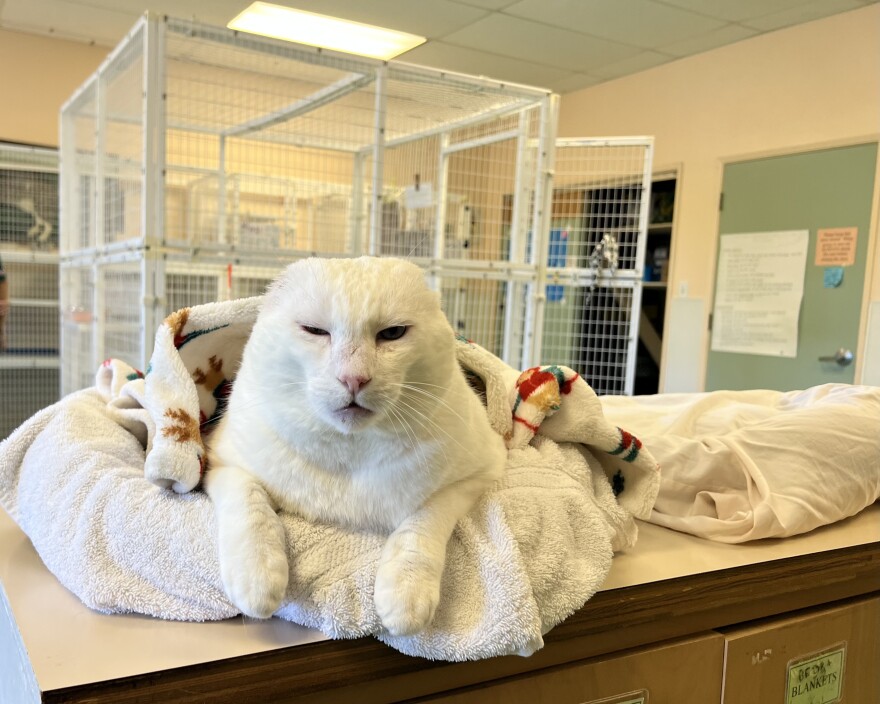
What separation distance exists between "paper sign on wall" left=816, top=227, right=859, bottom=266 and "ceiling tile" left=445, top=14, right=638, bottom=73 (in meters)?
1.41

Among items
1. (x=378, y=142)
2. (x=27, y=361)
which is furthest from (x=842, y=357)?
(x=27, y=361)

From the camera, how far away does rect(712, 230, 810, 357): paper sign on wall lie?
3.24 meters

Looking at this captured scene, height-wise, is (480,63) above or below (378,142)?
above

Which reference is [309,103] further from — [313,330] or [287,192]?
[313,330]

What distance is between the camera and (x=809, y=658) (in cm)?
75

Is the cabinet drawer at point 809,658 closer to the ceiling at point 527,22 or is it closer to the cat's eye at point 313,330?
the cat's eye at point 313,330

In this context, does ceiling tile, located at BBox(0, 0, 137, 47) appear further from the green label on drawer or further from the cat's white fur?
the green label on drawer

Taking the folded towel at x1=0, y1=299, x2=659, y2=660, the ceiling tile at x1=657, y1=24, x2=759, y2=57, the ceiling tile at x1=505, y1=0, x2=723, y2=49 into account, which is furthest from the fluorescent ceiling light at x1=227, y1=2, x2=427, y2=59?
the folded towel at x1=0, y1=299, x2=659, y2=660

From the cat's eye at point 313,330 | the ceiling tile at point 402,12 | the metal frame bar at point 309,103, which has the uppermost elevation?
the ceiling tile at point 402,12

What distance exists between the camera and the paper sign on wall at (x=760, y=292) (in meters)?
3.24

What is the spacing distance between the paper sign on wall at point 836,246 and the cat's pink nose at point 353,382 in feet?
10.2

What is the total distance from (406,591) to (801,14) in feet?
11.6

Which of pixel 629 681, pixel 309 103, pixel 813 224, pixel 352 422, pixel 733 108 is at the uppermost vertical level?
pixel 733 108

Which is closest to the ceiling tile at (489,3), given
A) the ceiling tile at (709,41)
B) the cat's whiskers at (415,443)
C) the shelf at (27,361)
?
the ceiling tile at (709,41)
